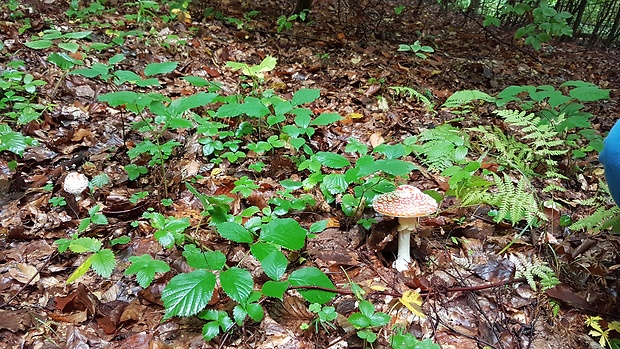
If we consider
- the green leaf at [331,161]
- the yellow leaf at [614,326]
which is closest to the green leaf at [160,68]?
the green leaf at [331,161]

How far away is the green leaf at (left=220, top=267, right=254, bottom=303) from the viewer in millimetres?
1658

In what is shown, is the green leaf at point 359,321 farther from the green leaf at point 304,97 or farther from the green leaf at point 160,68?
the green leaf at point 160,68

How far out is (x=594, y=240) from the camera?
2418 millimetres

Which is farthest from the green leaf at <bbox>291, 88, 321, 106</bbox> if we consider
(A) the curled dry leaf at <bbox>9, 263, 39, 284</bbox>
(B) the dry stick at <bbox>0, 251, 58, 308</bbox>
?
(A) the curled dry leaf at <bbox>9, 263, 39, 284</bbox>

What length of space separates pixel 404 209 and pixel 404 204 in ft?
0.12

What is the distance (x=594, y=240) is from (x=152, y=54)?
5.19 m

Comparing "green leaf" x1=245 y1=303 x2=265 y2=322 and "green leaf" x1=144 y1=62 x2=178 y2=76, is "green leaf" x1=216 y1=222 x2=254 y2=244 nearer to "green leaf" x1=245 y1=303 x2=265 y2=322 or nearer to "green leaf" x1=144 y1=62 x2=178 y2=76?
"green leaf" x1=245 y1=303 x2=265 y2=322

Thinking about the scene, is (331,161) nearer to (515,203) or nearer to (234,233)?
(234,233)

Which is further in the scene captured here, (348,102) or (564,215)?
(348,102)

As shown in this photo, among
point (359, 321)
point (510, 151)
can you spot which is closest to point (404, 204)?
point (359, 321)

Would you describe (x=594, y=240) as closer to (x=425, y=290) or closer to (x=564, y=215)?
(x=564, y=215)

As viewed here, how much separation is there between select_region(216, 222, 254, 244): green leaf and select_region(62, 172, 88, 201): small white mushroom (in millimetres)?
1597

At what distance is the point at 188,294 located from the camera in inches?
65.1

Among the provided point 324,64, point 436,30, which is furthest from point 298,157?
point 436,30
